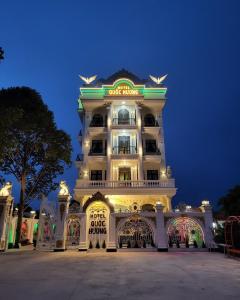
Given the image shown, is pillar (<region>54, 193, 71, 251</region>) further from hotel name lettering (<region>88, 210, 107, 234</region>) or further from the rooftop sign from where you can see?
the rooftop sign

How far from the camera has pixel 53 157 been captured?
68.6 ft

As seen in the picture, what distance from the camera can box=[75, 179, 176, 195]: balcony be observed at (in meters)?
23.4

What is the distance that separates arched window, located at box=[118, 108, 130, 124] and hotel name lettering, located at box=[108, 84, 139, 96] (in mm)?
1906

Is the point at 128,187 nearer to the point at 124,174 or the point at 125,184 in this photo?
the point at 125,184

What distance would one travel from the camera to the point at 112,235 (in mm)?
15414

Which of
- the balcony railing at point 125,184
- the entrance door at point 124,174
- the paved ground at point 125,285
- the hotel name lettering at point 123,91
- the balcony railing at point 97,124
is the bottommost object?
the paved ground at point 125,285

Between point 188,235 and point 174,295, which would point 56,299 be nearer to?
point 174,295

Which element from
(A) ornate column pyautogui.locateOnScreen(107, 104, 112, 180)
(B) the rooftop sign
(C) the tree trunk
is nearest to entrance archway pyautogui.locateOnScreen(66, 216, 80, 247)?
(C) the tree trunk

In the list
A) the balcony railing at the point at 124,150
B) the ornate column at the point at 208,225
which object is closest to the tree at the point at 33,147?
the balcony railing at the point at 124,150

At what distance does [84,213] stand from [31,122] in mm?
8695

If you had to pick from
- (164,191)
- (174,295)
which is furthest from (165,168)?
(174,295)

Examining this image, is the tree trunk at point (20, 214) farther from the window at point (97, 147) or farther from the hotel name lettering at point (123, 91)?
the hotel name lettering at point (123, 91)

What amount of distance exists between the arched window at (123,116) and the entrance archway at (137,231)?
1456cm

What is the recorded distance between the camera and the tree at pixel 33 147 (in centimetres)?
1942
